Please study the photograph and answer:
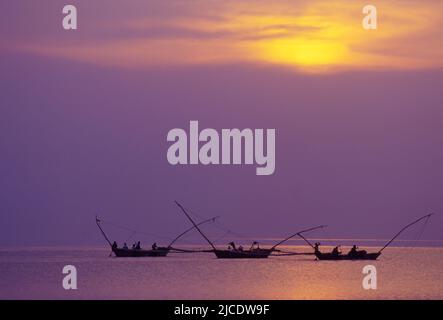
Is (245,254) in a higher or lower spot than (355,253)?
higher

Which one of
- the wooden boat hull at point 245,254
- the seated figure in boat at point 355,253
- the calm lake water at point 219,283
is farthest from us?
the wooden boat hull at point 245,254

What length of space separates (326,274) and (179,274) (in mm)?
6984

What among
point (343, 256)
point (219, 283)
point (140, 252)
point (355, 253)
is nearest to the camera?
point (219, 283)

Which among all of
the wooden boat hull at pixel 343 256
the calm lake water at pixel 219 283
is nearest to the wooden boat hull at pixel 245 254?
the calm lake water at pixel 219 283

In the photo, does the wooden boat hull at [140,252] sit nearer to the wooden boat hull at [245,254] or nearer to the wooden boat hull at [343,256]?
the wooden boat hull at [245,254]

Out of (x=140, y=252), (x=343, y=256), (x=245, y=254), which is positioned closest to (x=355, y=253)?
(x=343, y=256)

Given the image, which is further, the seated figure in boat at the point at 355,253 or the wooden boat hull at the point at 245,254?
the wooden boat hull at the point at 245,254

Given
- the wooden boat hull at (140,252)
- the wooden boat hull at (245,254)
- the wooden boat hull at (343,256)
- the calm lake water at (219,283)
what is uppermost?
the wooden boat hull at (140,252)

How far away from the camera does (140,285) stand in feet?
137

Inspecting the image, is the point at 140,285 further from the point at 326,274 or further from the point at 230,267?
the point at 230,267

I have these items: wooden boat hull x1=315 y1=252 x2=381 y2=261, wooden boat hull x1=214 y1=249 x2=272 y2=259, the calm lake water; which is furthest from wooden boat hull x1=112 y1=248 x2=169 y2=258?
wooden boat hull x1=315 y1=252 x2=381 y2=261

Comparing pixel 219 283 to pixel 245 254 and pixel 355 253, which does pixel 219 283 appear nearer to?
pixel 355 253

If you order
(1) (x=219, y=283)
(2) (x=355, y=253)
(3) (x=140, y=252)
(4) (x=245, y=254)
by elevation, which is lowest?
(1) (x=219, y=283)
